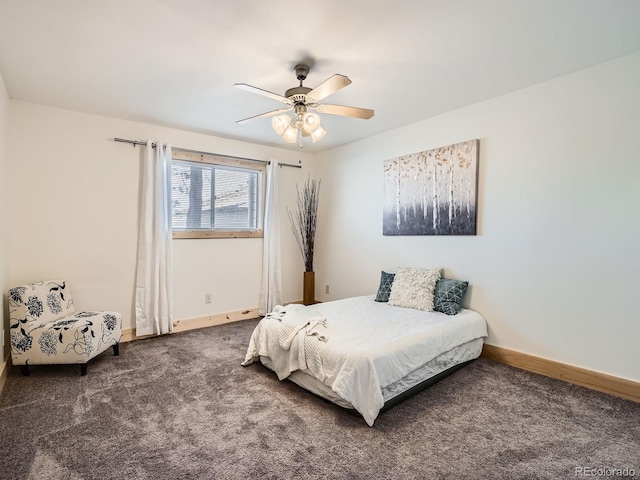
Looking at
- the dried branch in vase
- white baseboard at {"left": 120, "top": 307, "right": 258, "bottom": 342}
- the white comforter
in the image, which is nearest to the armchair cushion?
white baseboard at {"left": 120, "top": 307, "right": 258, "bottom": 342}

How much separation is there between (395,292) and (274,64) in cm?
252

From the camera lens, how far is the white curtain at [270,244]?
4691 mm

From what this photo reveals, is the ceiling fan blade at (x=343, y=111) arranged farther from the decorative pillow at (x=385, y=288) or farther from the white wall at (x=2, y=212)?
the white wall at (x=2, y=212)

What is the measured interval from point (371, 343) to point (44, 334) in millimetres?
2725

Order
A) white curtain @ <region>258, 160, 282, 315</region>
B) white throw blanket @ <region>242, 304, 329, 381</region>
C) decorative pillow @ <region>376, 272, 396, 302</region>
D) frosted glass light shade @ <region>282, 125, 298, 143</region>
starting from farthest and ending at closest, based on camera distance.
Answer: white curtain @ <region>258, 160, 282, 315</region>
decorative pillow @ <region>376, 272, 396, 302</region>
frosted glass light shade @ <region>282, 125, 298, 143</region>
white throw blanket @ <region>242, 304, 329, 381</region>

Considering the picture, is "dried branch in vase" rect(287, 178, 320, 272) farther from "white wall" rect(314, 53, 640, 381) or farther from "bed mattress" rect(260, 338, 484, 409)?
"bed mattress" rect(260, 338, 484, 409)

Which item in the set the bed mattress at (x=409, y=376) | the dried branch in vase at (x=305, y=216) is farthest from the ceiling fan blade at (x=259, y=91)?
the dried branch in vase at (x=305, y=216)

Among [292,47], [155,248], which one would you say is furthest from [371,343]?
[155,248]

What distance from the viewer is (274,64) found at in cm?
246

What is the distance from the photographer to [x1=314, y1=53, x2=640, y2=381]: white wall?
2.39 m

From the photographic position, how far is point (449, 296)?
3162mm

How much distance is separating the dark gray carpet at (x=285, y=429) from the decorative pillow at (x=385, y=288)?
3.65 feet

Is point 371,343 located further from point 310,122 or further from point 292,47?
point 292,47

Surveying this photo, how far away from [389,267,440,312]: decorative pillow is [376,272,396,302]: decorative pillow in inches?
2.8
